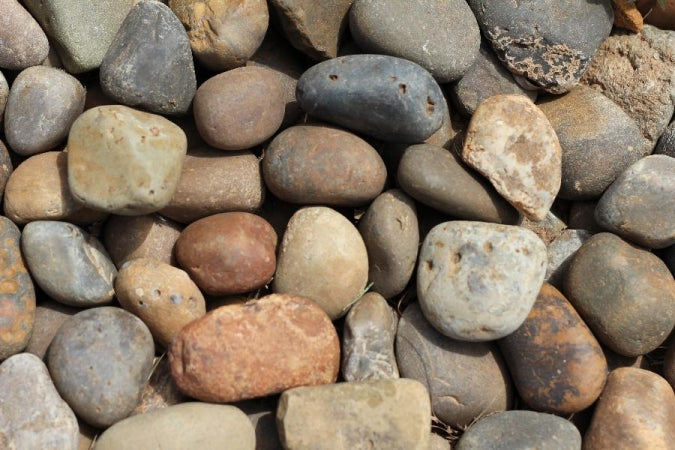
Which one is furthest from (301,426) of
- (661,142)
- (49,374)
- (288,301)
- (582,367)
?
(661,142)

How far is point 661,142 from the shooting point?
9.27ft

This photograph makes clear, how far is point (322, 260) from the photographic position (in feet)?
8.05

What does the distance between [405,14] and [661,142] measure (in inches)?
46.5

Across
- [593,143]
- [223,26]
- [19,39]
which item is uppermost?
[223,26]

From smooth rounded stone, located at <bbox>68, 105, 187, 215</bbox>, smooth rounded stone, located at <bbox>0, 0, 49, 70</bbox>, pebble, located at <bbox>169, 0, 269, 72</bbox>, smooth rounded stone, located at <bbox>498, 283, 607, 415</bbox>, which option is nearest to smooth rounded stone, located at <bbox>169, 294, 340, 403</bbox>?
smooth rounded stone, located at <bbox>68, 105, 187, 215</bbox>

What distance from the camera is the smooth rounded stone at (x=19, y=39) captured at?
2438mm

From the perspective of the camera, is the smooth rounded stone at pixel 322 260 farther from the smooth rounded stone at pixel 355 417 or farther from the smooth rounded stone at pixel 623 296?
the smooth rounded stone at pixel 623 296

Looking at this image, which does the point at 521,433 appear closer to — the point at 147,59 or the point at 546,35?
the point at 546,35

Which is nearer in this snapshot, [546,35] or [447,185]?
[447,185]

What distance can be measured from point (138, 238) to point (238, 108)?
23.4 inches

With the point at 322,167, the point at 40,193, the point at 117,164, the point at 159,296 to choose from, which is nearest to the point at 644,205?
the point at 322,167

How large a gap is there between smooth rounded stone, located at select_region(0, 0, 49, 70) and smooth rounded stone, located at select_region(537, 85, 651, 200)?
1960mm

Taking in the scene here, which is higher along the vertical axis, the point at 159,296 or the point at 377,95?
the point at 377,95

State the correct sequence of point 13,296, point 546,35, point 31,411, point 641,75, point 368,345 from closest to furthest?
point 31,411 < point 13,296 < point 368,345 < point 546,35 < point 641,75
